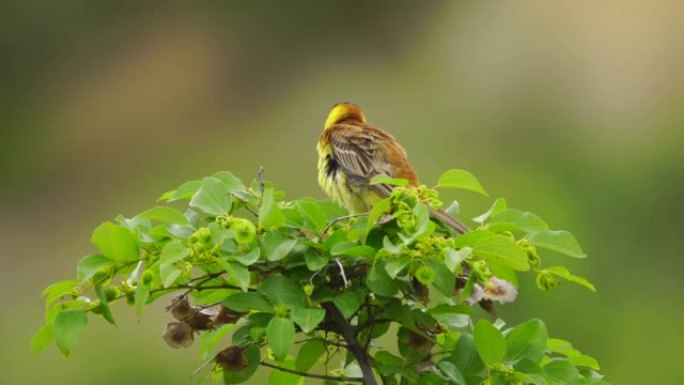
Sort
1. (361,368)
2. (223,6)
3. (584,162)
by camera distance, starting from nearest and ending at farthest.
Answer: (361,368)
(584,162)
(223,6)

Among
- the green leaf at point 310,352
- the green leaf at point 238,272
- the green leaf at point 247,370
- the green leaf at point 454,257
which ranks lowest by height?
the green leaf at point 310,352

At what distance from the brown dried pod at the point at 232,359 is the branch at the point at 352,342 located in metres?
0.08

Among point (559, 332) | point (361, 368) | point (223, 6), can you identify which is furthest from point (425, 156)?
point (361, 368)

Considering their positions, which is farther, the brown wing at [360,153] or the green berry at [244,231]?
the brown wing at [360,153]

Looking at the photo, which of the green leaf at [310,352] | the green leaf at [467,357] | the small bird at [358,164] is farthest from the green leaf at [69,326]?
the small bird at [358,164]

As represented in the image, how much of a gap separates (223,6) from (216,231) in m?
5.03

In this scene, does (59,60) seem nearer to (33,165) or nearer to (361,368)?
(33,165)

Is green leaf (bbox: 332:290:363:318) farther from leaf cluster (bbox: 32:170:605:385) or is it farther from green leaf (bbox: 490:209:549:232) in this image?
green leaf (bbox: 490:209:549:232)

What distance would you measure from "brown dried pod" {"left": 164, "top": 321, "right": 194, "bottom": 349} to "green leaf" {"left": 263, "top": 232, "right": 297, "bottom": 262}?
0.13 metres

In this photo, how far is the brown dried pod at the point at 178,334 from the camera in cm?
101

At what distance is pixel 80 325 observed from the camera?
940mm

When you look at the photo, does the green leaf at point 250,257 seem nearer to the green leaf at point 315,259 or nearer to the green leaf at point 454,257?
the green leaf at point 315,259

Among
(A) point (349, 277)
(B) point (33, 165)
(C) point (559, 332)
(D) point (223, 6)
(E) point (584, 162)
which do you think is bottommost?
(C) point (559, 332)

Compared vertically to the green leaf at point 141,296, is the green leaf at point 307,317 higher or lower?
lower
